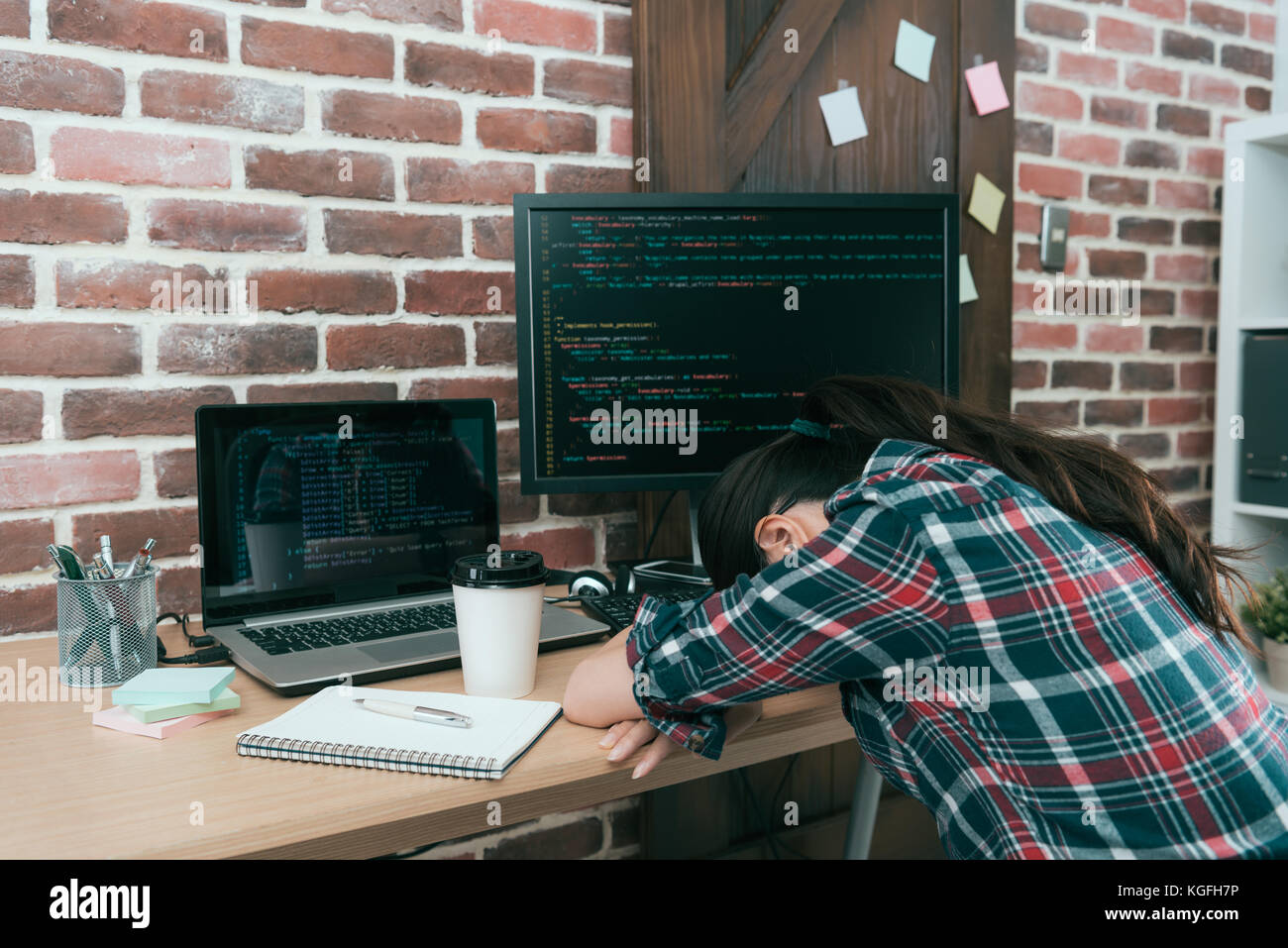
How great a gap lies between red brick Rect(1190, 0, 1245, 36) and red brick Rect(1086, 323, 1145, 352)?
0.67m

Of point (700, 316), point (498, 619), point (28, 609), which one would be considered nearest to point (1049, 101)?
point (700, 316)

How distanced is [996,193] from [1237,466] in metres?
0.73

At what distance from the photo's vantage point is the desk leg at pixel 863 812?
4.49ft

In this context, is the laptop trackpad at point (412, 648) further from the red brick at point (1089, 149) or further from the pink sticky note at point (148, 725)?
the red brick at point (1089, 149)

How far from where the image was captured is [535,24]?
56.2 inches

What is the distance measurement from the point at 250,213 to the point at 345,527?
18.5 inches

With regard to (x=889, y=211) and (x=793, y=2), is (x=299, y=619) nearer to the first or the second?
(x=889, y=211)

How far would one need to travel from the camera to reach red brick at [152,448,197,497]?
124cm

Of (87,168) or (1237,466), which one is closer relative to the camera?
(87,168)

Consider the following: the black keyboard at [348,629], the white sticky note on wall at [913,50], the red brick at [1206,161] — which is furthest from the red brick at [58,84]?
the red brick at [1206,161]

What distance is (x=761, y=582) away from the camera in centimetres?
73

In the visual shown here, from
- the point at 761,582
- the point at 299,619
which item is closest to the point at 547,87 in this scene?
the point at 299,619

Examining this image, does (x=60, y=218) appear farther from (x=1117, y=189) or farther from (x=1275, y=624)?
(x=1275, y=624)

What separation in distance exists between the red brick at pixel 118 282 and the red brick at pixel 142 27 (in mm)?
271
